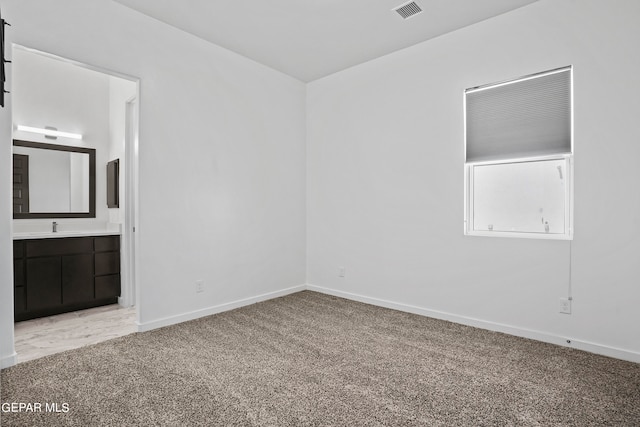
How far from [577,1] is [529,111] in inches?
32.4

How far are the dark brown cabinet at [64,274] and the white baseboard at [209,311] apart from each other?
116cm

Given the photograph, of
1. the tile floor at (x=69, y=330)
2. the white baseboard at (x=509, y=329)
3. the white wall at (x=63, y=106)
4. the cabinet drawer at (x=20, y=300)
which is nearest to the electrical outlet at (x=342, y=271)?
the white baseboard at (x=509, y=329)

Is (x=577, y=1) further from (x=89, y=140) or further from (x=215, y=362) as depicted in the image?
(x=89, y=140)

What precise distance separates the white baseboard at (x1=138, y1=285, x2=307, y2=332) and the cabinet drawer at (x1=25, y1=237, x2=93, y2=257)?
1.28 meters

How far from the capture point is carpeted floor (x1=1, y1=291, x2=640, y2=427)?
1.80 metres

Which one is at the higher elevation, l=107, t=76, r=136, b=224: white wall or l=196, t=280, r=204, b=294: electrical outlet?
l=107, t=76, r=136, b=224: white wall

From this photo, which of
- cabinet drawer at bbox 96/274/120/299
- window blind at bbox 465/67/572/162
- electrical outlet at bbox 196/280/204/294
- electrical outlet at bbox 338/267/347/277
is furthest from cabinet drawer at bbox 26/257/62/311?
window blind at bbox 465/67/572/162

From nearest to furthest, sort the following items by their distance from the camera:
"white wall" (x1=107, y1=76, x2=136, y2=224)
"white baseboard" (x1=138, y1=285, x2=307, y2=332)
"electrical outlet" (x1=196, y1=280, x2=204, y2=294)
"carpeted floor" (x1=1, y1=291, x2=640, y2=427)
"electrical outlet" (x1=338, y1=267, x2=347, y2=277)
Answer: "carpeted floor" (x1=1, y1=291, x2=640, y2=427) < "white baseboard" (x1=138, y1=285, x2=307, y2=332) < "electrical outlet" (x1=196, y1=280, x2=204, y2=294) < "white wall" (x1=107, y1=76, x2=136, y2=224) < "electrical outlet" (x1=338, y1=267, x2=347, y2=277)

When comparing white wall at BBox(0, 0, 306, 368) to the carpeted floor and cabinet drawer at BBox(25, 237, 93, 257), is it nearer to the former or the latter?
the carpeted floor

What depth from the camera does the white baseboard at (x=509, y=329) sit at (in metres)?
2.50

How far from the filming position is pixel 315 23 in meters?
3.17

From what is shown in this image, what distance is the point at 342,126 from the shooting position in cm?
420

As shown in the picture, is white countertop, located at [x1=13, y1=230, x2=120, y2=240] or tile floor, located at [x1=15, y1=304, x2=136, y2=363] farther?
white countertop, located at [x1=13, y1=230, x2=120, y2=240]

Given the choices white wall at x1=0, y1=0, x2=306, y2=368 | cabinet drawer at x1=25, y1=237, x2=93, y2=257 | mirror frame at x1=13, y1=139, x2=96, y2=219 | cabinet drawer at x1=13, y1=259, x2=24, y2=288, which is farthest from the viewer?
mirror frame at x1=13, y1=139, x2=96, y2=219
